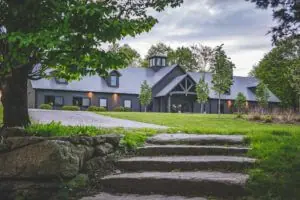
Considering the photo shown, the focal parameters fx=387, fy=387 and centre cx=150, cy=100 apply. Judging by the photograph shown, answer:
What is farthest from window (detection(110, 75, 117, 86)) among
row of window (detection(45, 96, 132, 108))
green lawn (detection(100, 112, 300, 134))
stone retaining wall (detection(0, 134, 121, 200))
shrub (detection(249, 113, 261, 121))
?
stone retaining wall (detection(0, 134, 121, 200))

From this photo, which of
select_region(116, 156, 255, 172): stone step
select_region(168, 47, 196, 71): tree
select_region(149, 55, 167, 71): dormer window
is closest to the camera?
select_region(116, 156, 255, 172): stone step

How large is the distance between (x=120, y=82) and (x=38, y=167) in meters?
38.8

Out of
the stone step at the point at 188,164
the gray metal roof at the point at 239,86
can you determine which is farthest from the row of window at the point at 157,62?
the stone step at the point at 188,164

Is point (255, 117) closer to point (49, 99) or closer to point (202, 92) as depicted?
point (202, 92)

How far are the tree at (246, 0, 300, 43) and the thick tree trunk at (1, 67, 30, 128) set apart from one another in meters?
4.33

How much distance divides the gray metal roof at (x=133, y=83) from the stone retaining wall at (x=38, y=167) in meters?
34.8

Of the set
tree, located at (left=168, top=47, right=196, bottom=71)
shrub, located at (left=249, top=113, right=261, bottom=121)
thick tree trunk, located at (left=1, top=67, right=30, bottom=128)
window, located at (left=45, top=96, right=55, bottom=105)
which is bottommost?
shrub, located at (left=249, top=113, right=261, bottom=121)

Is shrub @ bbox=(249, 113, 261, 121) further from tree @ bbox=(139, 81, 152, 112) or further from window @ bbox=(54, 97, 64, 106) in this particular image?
window @ bbox=(54, 97, 64, 106)

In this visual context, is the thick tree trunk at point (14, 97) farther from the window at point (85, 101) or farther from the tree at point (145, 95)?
the window at point (85, 101)

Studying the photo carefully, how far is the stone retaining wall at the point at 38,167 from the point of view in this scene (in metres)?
5.57

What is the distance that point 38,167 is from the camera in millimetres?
5586

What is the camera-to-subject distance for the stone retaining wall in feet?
18.3

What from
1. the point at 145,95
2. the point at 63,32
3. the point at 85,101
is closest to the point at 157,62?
the point at 145,95

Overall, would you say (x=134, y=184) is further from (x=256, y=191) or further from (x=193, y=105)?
(x=193, y=105)
